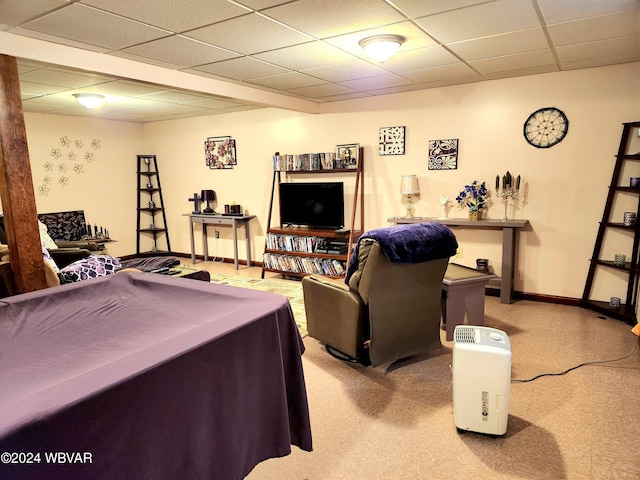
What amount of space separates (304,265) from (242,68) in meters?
2.56

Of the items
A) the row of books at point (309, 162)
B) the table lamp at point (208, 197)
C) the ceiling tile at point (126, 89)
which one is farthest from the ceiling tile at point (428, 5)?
the table lamp at point (208, 197)

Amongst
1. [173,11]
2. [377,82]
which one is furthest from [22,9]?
[377,82]

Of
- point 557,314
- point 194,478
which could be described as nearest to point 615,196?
point 557,314

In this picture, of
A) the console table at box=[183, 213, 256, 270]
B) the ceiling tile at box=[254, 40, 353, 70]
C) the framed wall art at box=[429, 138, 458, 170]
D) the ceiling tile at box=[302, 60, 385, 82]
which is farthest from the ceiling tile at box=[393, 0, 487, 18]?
the console table at box=[183, 213, 256, 270]

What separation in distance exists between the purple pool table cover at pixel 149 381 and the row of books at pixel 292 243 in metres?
3.27

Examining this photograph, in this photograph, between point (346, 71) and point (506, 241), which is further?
point (506, 241)

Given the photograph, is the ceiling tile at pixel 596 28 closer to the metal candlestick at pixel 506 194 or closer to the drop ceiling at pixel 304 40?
the drop ceiling at pixel 304 40

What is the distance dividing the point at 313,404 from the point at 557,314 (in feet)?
9.17

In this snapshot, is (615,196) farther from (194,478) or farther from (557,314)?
(194,478)

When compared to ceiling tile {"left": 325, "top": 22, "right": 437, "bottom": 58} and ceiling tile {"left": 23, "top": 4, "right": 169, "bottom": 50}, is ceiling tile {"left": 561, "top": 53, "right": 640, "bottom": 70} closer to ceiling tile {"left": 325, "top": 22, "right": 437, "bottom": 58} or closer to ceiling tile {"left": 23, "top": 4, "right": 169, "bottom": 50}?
ceiling tile {"left": 325, "top": 22, "right": 437, "bottom": 58}

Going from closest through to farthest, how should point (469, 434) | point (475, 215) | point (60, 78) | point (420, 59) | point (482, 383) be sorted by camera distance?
point (482, 383)
point (469, 434)
point (420, 59)
point (60, 78)
point (475, 215)

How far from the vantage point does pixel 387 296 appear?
2764 mm

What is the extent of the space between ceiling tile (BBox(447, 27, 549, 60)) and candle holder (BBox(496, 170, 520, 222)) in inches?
53.2

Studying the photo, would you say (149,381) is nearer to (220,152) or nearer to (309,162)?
(309,162)
